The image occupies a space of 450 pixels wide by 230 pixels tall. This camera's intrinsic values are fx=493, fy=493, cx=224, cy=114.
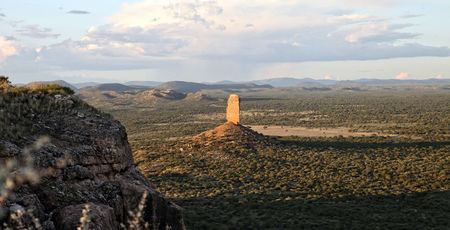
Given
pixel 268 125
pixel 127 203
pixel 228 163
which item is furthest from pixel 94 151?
pixel 268 125

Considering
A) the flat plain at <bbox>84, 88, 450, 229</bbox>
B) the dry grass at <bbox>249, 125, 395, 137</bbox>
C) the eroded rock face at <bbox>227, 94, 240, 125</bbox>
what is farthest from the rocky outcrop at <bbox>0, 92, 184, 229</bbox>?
the dry grass at <bbox>249, 125, 395, 137</bbox>

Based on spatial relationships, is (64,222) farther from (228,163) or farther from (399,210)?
(228,163)

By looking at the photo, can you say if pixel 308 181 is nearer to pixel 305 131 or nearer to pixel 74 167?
pixel 74 167

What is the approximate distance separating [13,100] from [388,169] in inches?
1265

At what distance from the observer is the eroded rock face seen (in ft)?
186

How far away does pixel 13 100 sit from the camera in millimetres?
14898

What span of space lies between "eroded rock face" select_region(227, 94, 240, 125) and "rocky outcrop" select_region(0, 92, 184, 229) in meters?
41.0

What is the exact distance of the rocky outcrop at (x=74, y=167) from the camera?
9570 millimetres

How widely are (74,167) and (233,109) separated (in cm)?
4670

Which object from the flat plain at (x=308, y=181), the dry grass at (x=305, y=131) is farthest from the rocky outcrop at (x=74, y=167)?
the dry grass at (x=305, y=131)

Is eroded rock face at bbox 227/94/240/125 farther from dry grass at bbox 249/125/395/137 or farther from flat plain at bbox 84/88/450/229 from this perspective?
dry grass at bbox 249/125/395/137

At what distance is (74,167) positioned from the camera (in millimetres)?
11945

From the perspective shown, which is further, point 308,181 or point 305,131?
point 305,131

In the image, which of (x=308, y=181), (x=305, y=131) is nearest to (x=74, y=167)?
(x=308, y=181)
